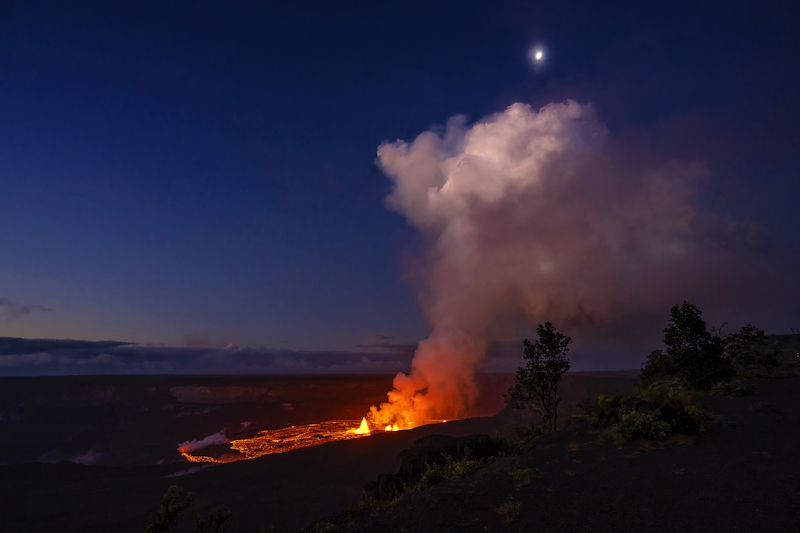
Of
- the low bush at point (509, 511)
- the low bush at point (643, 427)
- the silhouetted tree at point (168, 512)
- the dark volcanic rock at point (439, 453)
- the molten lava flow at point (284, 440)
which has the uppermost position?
the low bush at point (643, 427)

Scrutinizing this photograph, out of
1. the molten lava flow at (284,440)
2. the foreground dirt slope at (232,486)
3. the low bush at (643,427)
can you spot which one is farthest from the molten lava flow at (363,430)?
the low bush at (643,427)

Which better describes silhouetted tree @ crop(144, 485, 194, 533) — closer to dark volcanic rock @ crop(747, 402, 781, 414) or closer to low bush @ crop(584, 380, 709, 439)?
low bush @ crop(584, 380, 709, 439)

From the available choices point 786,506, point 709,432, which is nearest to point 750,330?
point 709,432

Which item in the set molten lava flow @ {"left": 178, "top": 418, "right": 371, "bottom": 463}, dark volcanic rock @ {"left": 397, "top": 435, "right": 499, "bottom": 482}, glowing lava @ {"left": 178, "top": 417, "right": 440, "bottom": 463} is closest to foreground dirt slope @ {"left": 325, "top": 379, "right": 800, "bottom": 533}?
dark volcanic rock @ {"left": 397, "top": 435, "right": 499, "bottom": 482}

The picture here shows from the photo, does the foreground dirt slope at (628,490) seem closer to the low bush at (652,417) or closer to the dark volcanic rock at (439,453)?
the low bush at (652,417)

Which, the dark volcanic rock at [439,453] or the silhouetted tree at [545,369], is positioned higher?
the silhouetted tree at [545,369]

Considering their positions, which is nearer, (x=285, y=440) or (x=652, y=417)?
(x=652, y=417)

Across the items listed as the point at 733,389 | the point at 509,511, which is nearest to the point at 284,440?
the point at 733,389

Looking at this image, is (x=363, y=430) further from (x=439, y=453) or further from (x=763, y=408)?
(x=763, y=408)
